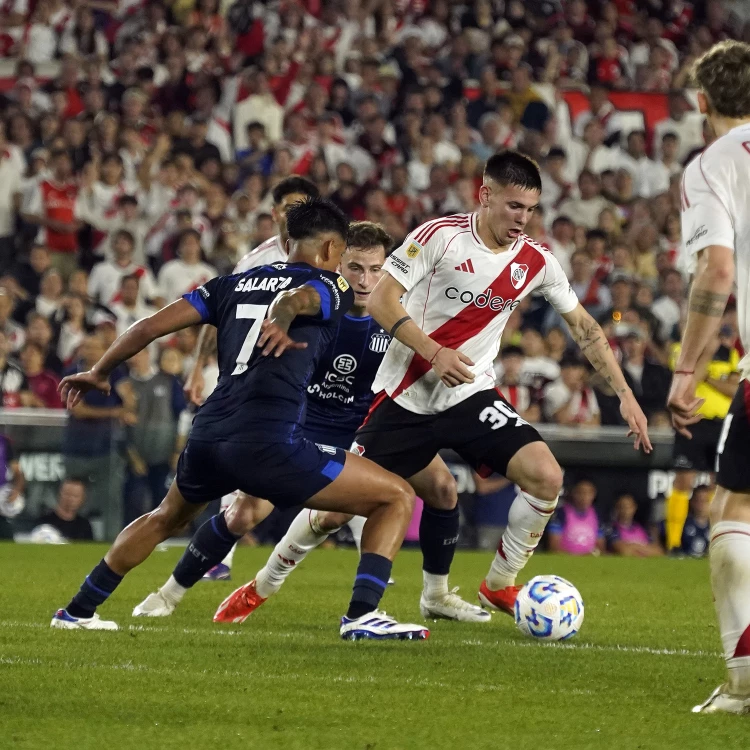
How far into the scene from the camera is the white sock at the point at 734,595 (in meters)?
4.78

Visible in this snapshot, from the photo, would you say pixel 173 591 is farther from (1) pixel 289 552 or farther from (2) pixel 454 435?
(2) pixel 454 435

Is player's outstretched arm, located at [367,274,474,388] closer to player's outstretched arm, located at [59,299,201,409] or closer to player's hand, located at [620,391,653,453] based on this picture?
player's hand, located at [620,391,653,453]

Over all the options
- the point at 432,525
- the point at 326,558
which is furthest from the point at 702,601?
the point at 326,558

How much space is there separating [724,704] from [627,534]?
9.32 m

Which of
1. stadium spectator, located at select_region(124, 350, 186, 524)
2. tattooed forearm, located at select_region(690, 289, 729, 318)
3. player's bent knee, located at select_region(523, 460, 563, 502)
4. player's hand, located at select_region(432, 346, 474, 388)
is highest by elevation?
tattooed forearm, located at select_region(690, 289, 729, 318)

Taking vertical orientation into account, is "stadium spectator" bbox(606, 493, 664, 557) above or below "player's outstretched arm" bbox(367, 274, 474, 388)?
below

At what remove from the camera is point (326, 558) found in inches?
499

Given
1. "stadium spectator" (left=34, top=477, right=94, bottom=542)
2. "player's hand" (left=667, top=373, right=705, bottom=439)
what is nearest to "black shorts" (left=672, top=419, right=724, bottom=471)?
"stadium spectator" (left=34, top=477, right=94, bottom=542)

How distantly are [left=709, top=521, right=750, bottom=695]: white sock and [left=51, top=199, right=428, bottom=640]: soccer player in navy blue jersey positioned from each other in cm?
208

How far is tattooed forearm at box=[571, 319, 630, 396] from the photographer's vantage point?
7.70 metres

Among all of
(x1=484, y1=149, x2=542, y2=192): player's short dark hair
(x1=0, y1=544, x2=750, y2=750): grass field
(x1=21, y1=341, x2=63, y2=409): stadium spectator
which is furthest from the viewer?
(x1=21, y1=341, x2=63, y2=409): stadium spectator

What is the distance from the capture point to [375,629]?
265 inches

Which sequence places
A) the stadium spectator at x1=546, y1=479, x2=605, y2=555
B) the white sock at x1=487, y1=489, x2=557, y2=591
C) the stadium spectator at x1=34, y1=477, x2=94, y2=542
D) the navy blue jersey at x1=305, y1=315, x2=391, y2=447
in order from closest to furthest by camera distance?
the white sock at x1=487, y1=489, x2=557, y2=591
the navy blue jersey at x1=305, y1=315, x2=391, y2=447
the stadium spectator at x1=34, y1=477, x2=94, y2=542
the stadium spectator at x1=546, y1=479, x2=605, y2=555

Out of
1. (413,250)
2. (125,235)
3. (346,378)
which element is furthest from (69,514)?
(413,250)
